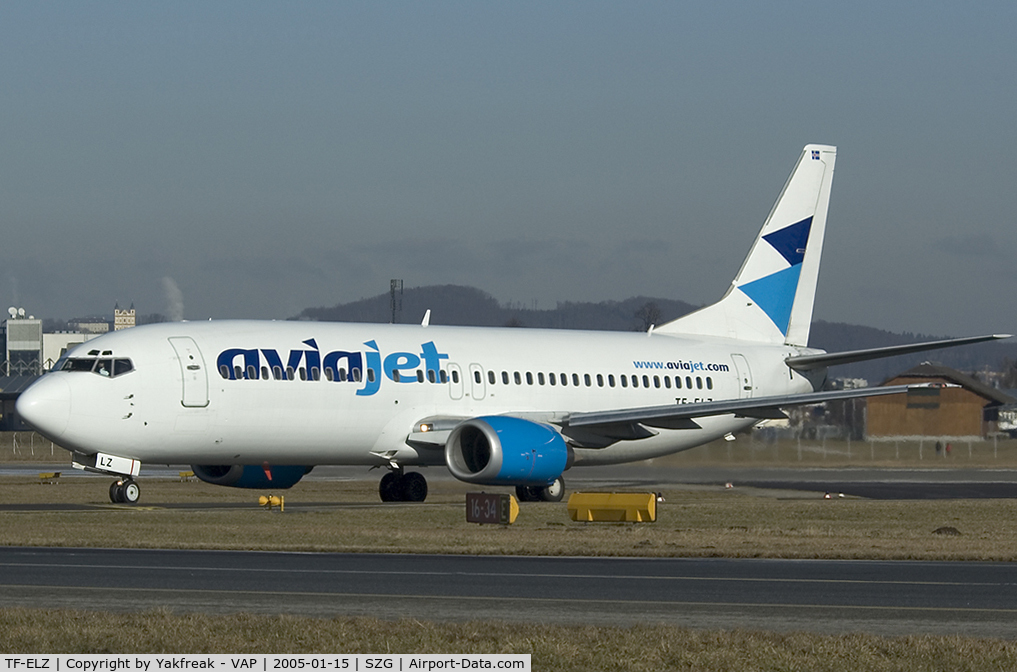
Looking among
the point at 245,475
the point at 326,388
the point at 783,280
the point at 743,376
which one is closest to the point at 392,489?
the point at 245,475

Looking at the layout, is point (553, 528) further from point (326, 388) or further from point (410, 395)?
point (410, 395)

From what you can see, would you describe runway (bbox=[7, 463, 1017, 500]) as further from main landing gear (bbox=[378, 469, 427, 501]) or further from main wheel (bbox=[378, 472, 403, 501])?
main wheel (bbox=[378, 472, 403, 501])

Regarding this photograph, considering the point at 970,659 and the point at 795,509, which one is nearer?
the point at 970,659

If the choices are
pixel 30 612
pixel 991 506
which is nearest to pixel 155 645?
pixel 30 612

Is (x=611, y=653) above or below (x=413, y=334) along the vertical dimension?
below

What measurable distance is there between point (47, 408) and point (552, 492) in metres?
12.1

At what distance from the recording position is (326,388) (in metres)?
32.5

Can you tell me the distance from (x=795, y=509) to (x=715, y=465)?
12814mm

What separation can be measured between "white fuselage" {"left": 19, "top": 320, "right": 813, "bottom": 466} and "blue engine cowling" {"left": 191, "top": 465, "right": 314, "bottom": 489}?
7.08 ft

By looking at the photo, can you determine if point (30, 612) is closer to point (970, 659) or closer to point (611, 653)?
point (611, 653)

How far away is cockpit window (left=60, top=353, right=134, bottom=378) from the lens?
30.7 meters

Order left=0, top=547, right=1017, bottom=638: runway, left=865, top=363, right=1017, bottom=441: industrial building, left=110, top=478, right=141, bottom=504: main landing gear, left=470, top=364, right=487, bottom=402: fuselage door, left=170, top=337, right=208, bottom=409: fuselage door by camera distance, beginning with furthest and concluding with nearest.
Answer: left=865, top=363, right=1017, bottom=441: industrial building, left=470, top=364, right=487, bottom=402: fuselage door, left=110, top=478, right=141, bottom=504: main landing gear, left=170, top=337, right=208, bottom=409: fuselage door, left=0, top=547, right=1017, bottom=638: runway

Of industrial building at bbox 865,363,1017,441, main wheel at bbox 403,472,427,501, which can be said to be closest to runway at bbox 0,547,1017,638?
main wheel at bbox 403,472,427,501

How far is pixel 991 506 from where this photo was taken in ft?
110
